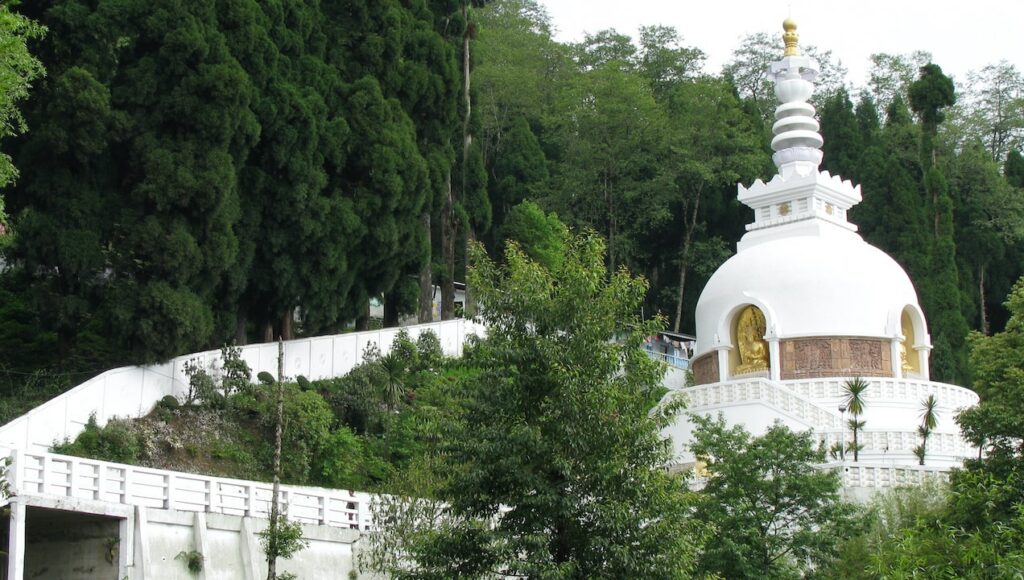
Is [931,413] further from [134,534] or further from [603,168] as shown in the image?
[603,168]

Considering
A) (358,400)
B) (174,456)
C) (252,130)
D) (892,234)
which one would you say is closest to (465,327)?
(358,400)

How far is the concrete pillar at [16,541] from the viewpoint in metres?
16.3

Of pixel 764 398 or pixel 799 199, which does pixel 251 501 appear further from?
pixel 799 199

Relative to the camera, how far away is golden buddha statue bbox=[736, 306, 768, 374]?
33.8 meters

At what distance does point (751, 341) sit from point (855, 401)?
244 inches

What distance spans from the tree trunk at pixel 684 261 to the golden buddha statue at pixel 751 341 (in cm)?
1023

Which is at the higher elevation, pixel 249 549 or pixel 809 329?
pixel 809 329

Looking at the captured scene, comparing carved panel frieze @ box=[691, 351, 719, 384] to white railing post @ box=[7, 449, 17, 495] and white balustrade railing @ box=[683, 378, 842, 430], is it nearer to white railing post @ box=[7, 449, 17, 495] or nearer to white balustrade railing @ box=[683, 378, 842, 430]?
white balustrade railing @ box=[683, 378, 842, 430]

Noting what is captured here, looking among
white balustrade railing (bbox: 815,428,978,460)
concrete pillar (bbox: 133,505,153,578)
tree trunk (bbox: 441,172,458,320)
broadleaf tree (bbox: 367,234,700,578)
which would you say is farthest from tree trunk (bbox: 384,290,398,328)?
broadleaf tree (bbox: 367,234,700,578)

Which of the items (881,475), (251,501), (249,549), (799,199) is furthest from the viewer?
(799,199)

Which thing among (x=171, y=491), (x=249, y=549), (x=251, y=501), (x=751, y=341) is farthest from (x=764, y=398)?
(x=171, y=491)

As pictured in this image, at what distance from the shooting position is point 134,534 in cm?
1814

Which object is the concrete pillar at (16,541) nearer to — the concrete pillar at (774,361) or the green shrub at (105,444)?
the green shrub at (105,444)

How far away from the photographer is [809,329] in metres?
33.2
